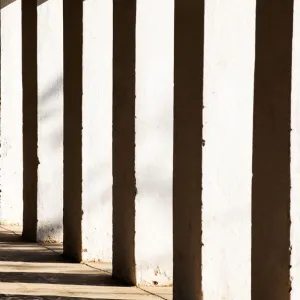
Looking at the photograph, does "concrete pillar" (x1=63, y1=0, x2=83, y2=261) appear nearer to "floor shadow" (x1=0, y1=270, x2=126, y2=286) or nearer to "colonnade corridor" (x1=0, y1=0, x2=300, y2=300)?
"colonnade corridor" (x1=0, y1=0, x2=300, y2=300)

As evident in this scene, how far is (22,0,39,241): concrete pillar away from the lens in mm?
9562

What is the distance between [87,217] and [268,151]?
361 centimetres

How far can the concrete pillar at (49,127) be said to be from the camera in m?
9.38

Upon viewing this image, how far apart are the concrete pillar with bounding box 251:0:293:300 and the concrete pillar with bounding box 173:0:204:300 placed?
34.6 inches

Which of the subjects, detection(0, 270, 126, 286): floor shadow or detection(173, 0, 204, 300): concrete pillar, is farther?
detection(0, 270, 126, 286): floor shadow

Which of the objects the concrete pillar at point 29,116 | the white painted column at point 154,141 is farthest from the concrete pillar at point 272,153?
the concrete pillar at point 29,116

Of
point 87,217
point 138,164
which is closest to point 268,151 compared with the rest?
point 138,164

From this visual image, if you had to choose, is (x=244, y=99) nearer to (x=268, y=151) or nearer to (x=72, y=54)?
(x=268, y=151)

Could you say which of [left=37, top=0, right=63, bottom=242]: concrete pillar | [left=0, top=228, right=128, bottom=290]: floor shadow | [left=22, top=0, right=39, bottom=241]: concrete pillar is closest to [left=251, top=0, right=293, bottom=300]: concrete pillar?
[left=0, top=228, right=128, bottom=290]: floor shadow

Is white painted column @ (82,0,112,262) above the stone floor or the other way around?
above

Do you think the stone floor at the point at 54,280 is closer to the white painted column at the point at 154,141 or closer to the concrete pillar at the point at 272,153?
the white painted column at the point at 154,141

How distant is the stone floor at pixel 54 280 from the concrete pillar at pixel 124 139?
245 mm
